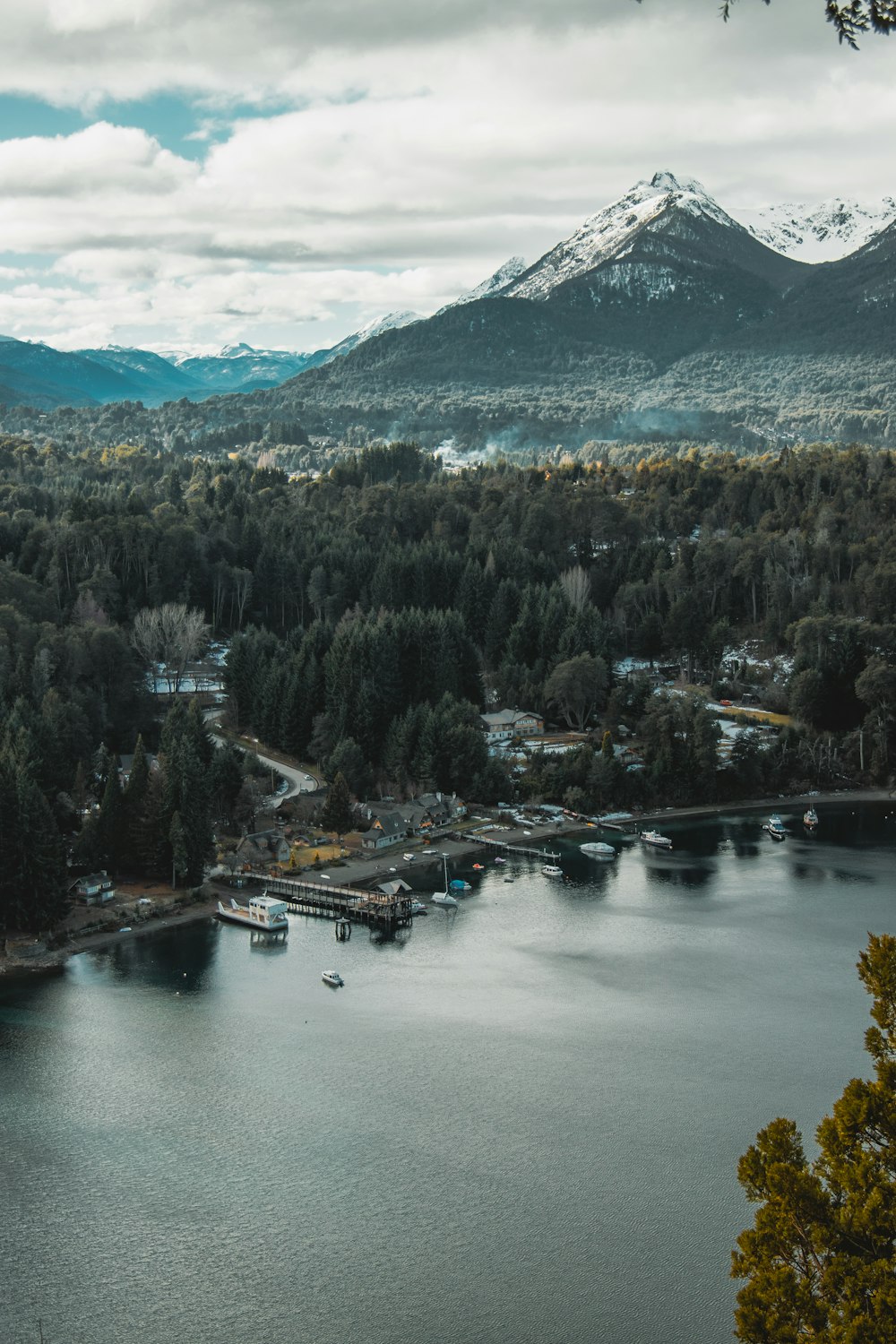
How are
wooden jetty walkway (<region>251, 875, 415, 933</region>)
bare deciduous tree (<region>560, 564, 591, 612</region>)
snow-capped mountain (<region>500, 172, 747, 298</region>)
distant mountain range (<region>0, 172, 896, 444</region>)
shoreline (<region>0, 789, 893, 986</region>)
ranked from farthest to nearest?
snow-capped mountain (<region>500, 172, 747, 298</region>), distant mountain range (<region>0, 172, 896, 444</region>), bare deciduous tree (<region>560, 564, 591, 612</region>), wooden jetty walkway (<region>251, 875, 415, 933</region>), shoreline (<region>0, 789, 893, 986</region>)

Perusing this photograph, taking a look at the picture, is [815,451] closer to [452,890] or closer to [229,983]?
[452,890]

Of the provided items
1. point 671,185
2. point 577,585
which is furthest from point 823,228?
point 577,585

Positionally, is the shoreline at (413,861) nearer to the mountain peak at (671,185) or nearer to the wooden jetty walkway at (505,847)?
the wooden jetty walkway at (505,847)

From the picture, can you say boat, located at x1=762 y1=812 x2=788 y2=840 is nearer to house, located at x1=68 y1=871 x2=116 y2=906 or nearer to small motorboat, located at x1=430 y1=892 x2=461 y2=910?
small motorboat, located at x1=430 y1=892 x2=461 y2=910

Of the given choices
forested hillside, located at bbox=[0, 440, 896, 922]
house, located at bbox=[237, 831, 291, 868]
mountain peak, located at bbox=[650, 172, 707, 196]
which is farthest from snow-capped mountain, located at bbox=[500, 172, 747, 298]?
house, located at bbox=[237, 831, 291, 868]

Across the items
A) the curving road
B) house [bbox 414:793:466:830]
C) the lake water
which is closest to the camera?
the lake water

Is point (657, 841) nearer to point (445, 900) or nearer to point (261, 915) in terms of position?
point (445, 900)

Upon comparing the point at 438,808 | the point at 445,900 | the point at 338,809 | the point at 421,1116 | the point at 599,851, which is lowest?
the point at 421,1116

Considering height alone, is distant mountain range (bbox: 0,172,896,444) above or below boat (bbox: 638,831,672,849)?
above
